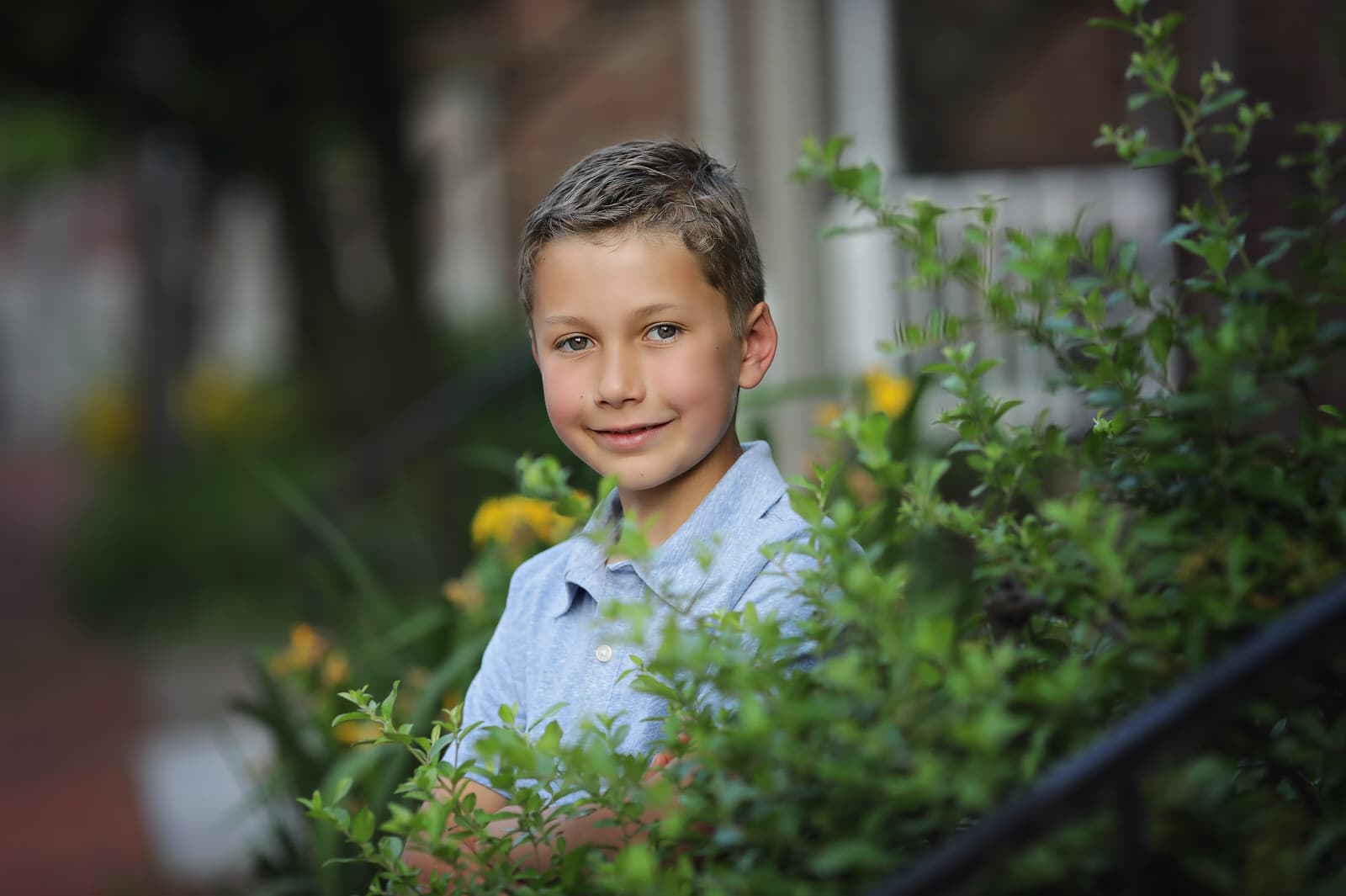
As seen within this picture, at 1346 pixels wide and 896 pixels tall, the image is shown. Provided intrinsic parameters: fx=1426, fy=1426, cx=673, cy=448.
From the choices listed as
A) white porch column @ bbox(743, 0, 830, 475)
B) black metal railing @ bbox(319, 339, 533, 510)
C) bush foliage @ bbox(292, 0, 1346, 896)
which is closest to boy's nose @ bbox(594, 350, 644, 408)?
bush foliage @ bbox(292, 0, 1346, 896)

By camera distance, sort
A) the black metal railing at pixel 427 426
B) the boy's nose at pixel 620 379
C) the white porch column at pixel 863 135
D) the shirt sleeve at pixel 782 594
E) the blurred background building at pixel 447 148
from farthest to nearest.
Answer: the white porch column at pixel 863 135 < the blurred background building at pixel 447 148 < the black metal railing at pixel 427 426 < the boy's nose at pixel 620 379 < the shirt sleeve at pixel 782 594

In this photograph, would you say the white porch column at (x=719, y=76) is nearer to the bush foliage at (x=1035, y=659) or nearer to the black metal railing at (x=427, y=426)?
the black metal railing at (x=427, y=426)

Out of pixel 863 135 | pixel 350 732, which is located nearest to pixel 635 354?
pixel 350 732

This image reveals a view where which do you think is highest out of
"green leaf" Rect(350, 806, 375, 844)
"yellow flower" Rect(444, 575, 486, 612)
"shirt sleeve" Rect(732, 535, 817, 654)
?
"shirt sleeve" Rect(732, 535, 817, 654)

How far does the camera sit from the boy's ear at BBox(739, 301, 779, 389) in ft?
5.96

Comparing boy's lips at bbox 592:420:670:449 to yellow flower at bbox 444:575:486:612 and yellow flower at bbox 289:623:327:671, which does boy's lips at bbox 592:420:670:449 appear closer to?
yellow flower at bbox 444:575:486:612

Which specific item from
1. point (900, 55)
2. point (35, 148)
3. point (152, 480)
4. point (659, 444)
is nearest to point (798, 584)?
point (659, 444)

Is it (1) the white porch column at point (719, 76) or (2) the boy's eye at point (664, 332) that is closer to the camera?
(2) the boy's eye at point (664, 332)

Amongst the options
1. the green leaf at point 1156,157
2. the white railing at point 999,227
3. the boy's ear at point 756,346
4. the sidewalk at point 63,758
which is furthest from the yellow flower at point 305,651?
the white railing at point 999,227

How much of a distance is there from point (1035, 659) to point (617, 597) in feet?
1.69

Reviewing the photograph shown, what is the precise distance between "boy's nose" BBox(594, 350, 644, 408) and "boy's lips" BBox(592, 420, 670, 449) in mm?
35

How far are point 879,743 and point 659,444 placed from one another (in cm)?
64

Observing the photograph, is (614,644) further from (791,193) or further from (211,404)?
(211,404)

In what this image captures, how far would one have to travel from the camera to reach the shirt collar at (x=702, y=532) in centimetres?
169
